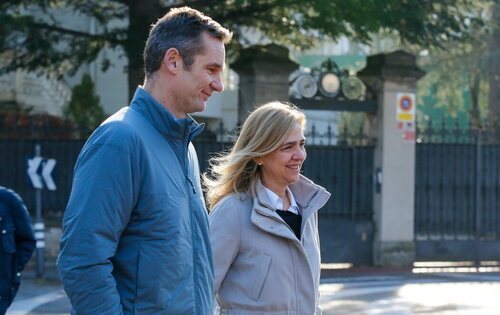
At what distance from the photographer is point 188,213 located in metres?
3.33

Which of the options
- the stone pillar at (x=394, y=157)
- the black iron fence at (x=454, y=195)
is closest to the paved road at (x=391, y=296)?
the stone pillar at (x=394, y=157)

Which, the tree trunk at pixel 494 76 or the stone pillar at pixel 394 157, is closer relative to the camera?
the stone pillar at pixel 394 157

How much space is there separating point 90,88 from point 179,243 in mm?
24594

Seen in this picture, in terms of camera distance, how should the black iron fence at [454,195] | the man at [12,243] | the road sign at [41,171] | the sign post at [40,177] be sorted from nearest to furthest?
the man at [12,243] → the sign post at [40,177] → the road sign at [41,171] → the black iron fence at [454,195]

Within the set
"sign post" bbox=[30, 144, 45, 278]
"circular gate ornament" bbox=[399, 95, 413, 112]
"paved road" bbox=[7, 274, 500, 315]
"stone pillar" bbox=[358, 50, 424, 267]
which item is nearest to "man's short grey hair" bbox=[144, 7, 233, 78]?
"paved road" bbox=[7, 274, 500, 315]

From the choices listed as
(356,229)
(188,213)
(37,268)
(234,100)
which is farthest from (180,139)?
(234,100)

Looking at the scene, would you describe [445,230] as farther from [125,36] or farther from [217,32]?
[217,32]

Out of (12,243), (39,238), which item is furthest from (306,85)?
(12,243)

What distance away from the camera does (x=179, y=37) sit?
3.31 metres

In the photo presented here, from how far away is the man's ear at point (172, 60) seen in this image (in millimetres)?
3293

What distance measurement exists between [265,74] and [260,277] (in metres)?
12.3

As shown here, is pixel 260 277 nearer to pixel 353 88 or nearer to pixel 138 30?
pixel 353 88

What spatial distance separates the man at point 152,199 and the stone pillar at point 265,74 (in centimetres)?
1286

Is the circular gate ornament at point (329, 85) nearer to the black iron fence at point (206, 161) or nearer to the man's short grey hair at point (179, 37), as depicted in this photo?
the black iron fence at point (206, 161)
